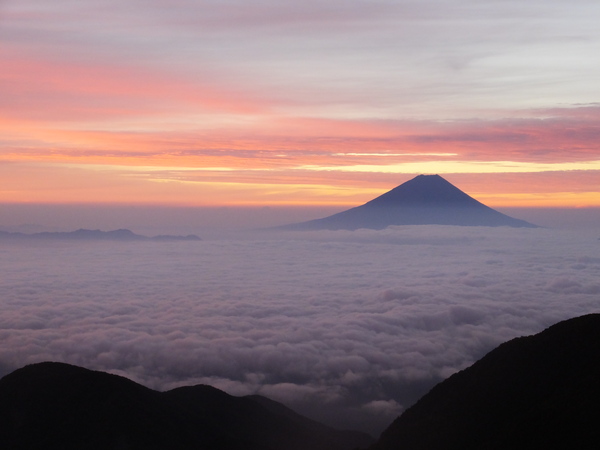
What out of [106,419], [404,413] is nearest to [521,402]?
[404,413]

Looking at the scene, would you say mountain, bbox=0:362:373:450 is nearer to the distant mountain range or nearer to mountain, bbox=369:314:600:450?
the distant mountain range

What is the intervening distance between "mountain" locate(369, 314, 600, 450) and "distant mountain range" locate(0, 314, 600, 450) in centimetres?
8

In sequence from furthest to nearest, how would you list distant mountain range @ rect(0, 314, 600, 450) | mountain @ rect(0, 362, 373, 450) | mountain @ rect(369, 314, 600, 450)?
mountain @ rect(0, 362, 373, 450) → distant mountain range @ rect(0, 314, 600, 450) → mountain @ rect(369, 314, 600, 450)

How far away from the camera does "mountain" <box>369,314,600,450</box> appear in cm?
3503

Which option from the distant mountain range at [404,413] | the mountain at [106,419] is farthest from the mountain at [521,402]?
the mountain at [106,419]

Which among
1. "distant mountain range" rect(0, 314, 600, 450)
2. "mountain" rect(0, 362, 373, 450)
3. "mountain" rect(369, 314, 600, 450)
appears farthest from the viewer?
"mountain" rect(0, 362, 373, 450)

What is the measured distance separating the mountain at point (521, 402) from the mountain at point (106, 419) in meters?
17.8

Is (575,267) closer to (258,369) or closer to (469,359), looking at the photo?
(469,359)

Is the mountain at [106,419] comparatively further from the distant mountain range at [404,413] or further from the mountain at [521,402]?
the mountain at [521,402]

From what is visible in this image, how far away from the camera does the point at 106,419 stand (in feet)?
167

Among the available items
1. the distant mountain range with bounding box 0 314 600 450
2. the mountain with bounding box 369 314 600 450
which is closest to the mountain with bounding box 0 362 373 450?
the distant mountain range with bounding box 0 314 600 450

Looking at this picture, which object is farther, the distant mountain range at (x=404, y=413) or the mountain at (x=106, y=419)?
the mountain at (x=106, y=419)

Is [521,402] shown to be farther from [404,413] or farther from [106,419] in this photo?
[106,419]

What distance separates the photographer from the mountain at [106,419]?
162 ft
